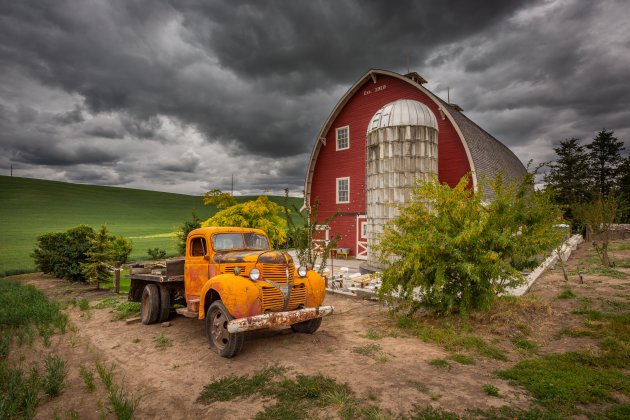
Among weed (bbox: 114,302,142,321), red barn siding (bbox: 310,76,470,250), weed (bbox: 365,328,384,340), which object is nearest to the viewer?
weed (bbox: 365,328,384,340)

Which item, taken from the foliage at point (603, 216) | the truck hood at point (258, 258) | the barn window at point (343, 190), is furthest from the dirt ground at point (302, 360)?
the barn window at point (343, 190)

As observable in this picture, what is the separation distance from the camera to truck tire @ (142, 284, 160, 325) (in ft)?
26.0

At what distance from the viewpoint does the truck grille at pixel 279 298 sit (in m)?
5.93

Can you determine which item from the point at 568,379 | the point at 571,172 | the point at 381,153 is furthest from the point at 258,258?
the point at 571,172

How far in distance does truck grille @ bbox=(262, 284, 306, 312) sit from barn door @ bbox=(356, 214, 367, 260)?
12313 millimetres

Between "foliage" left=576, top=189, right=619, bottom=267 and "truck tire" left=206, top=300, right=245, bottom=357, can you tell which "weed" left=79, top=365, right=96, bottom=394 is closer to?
"truck tire" left=206, top=300, right=245, bottom=357

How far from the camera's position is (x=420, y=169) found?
13.2 metres

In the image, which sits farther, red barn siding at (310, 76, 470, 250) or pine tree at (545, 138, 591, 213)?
pine tree at (545, 138, 591, 213)

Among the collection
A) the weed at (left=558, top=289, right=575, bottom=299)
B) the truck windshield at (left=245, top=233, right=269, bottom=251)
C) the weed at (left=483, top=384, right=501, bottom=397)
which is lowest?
the weed at (left=483, top=384, right=501, bottom=397)

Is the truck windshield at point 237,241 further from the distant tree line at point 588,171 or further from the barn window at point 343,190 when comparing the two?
the distant tree line at point 588,171

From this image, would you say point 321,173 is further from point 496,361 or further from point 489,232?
point 496,361

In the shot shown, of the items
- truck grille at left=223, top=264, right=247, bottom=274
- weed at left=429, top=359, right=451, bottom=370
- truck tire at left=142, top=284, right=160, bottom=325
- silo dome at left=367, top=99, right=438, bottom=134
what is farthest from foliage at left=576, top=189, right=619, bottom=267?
truck tire at left=142, top=284, right=160, bottom=325

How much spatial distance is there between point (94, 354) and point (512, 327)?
817 centimetres

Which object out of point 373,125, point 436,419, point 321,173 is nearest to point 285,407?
point 436,419
